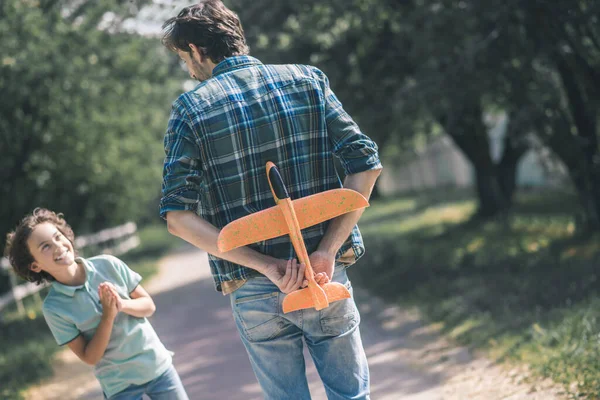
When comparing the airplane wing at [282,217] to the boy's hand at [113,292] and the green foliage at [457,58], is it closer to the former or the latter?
the boy's hand at [113,292]

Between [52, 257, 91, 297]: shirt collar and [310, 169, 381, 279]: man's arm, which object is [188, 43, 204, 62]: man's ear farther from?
[52, 257, 91, 297]: shirt collar

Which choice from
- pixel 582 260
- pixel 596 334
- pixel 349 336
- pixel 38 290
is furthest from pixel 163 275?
pixel 349 336

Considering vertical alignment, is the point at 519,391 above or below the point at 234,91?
below

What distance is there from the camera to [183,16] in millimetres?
2627

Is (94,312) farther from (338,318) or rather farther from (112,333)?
(338,318)

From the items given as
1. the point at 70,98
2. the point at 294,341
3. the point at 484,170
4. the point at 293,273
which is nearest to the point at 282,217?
the point at 293,273

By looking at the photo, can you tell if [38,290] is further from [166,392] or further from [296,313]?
[296,313]

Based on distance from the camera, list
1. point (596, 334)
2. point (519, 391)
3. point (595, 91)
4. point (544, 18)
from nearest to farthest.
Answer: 1. point (519, 391)
2. point (596, 334)
3. point (544, 18)
4. point (595, 91)

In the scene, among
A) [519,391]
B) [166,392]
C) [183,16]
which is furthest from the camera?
[519,391]

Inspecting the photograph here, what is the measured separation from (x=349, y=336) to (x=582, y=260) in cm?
657

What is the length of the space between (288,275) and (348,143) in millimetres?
499

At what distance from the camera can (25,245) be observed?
11.3 ft

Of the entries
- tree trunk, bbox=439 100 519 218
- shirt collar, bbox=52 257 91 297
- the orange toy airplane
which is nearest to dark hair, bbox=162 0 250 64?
the orange toy airplane

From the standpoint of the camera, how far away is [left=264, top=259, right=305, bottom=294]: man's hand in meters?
2.46
